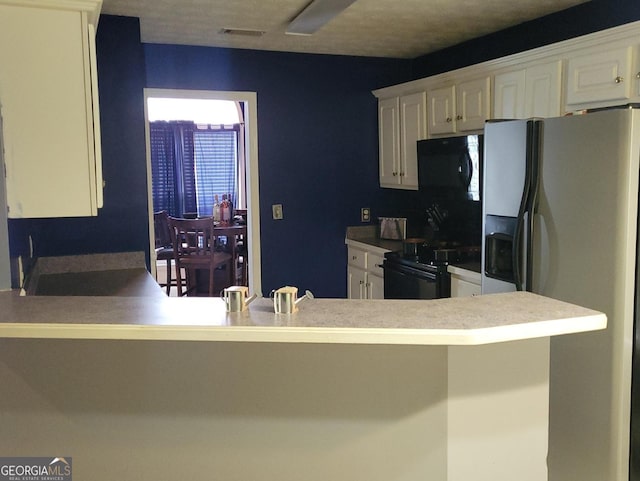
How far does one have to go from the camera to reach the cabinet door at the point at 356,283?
15.3 feet

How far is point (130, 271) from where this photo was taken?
3492 mm

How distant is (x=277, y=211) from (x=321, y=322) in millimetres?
3208

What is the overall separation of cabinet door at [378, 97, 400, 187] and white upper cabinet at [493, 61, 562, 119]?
112 cm

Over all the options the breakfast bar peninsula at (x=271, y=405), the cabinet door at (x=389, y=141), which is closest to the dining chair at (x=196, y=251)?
the cabinet door at (x=389, y=141)

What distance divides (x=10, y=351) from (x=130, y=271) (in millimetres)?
1743

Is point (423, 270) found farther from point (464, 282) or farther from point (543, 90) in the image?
point (543, 90)

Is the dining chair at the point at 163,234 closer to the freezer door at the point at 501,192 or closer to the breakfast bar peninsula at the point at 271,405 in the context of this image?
the freezer door at the point at 501,192

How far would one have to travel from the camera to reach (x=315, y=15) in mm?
3316

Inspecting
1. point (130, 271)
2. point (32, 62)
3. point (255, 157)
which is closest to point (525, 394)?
point (32, 62)

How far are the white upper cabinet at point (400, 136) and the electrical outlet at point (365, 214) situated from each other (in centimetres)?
25

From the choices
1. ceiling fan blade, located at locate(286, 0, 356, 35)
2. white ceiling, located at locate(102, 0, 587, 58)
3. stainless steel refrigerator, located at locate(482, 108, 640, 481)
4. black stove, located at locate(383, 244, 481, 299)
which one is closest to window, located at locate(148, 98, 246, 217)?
white ceiling, located at locate(102, 0, 587, 58)

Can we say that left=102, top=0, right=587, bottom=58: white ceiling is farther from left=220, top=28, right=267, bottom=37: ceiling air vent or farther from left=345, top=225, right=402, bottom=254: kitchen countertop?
left=345, top=225, right=402, bottom=254: kitchen countertop

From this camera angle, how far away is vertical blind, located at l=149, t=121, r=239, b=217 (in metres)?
8.58

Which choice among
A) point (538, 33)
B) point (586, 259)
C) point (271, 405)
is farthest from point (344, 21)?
point (271, 405)
